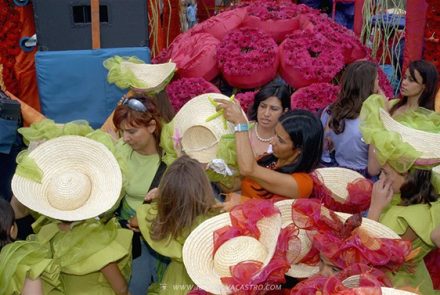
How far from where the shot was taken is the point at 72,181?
217 cm

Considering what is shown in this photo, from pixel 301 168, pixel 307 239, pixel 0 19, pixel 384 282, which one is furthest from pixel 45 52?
pixel 384 282

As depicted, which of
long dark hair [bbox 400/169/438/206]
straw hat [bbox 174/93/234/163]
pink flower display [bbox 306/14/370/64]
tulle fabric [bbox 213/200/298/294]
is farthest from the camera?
pink flower display [bbox 306/14/370/64]

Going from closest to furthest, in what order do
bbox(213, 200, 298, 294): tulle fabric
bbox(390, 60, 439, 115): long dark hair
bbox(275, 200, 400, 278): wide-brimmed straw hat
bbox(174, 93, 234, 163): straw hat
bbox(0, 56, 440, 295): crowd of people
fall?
1. bbox(213, 200, 298, 294): tulle fabric
2. bbox(0, 56, 440, 295): crowd of people
3. bbox(275, 200, 400, 278): wide-brimmed straw hat
4. bbox(174, 93, 234, 163): straw hat
5. bbox(390, 60, 439, 115): long dark hair

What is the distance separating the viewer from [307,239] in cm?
209

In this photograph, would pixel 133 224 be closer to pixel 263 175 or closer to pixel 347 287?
pixel 263 175

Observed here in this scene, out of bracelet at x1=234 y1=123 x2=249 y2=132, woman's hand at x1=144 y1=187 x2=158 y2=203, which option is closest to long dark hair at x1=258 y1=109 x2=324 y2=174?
bracelet at x1=234 y1=123 x2=249 y2=132

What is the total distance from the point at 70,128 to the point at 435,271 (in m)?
1.91

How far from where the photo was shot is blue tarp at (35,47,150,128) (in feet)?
14.8

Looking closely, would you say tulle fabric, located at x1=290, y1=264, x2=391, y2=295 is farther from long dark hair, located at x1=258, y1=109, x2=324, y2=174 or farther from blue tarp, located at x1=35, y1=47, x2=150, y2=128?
blue tarp, located at x1=35, y1=47, x2=150, y2=128

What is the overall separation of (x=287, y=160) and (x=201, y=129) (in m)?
0.49

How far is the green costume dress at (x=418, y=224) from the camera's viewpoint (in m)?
2.20

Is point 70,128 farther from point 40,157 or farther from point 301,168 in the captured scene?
point 301,168

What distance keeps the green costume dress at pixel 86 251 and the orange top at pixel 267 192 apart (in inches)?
23.5

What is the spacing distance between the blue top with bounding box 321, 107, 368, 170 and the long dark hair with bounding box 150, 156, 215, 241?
1.32m
